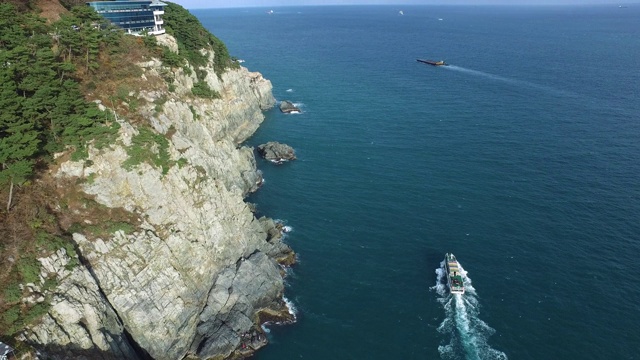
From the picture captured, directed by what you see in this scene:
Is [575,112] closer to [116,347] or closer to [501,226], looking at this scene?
[501,226]

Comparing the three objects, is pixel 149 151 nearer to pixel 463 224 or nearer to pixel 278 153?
pixel 278 153

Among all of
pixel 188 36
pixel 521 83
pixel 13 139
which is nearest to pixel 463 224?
pixel 13 139

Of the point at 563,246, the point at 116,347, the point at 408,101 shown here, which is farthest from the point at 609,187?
the point at 116,347

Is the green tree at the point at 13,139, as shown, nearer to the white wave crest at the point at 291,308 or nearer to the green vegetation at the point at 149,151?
the green vegetation at the point at 149,151

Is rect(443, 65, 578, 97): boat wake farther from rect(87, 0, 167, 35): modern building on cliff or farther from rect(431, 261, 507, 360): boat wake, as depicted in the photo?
rect(87, 0, 167, 35): modern building on cliff

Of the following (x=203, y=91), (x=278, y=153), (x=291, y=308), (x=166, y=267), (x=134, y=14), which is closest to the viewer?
(x=166, y=267)

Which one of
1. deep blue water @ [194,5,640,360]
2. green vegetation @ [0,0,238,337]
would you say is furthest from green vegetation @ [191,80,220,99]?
deep blue water @ [194,5,640,360]

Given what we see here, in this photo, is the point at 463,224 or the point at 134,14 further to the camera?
the point at 134,14
